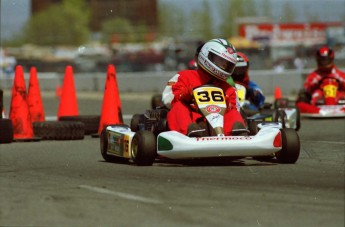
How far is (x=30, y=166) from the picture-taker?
977 centimetres

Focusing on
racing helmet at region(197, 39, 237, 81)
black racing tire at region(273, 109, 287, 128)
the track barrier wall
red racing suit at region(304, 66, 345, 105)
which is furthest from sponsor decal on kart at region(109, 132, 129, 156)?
the track barrier wall

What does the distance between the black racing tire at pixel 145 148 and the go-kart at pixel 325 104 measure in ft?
26.9

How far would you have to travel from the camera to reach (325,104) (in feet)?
57.7

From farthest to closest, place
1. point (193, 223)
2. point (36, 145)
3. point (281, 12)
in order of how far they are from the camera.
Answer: point (281, 12)
point (36, 145)
point (193, 223)

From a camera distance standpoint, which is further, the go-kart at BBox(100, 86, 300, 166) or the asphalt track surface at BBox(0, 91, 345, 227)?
the go-kart at BBox(100, 86, 300, 166)

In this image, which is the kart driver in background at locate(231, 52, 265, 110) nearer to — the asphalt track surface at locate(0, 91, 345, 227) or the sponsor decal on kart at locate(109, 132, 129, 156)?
the asphalt track surface at locate(0, 91, 345, 227)

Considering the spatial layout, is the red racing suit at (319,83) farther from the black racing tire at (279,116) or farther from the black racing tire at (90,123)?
the black racing tire at (90,123)

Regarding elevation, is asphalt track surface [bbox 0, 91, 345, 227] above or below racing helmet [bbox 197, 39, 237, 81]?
below

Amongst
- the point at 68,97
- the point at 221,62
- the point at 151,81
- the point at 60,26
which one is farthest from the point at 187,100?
the point at 60,26

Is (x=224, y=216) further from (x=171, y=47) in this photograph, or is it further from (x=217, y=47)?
(x=171, y=47)

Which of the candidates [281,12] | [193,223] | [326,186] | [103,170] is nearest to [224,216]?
[193,223]

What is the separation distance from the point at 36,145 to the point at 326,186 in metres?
5.37

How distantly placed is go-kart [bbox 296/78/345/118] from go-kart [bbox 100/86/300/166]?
717 centimetres

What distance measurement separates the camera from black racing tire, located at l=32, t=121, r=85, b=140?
43.1ft
